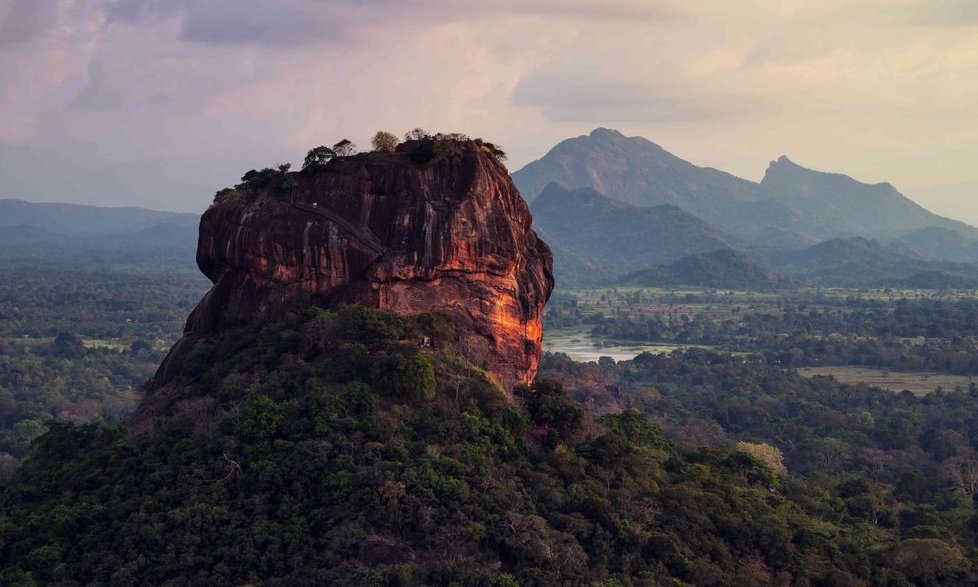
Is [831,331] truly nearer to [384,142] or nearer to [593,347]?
[593,347]

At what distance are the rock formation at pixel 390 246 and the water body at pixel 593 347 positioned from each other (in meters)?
72.8

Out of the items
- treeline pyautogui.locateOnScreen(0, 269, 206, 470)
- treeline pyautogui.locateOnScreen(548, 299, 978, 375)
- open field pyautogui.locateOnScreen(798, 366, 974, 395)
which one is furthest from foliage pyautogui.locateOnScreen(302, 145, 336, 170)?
treeline pyautogui.locateOnScreen(548, 299, 978, 375)

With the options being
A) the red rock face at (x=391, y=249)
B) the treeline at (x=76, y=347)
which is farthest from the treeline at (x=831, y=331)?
the red rock face at (x=391, y=249)

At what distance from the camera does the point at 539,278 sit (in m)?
36.7

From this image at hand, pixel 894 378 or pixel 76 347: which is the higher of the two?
pixel 894 378

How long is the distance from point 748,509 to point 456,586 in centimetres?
1164

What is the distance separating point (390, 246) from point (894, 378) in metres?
73.6

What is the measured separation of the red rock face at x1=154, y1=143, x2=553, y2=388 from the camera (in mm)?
32812

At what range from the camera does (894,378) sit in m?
91.9

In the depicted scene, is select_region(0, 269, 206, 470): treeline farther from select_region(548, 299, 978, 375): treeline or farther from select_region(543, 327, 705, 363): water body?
select_region(548, 299, 978, 375): treeline

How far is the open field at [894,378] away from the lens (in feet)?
283

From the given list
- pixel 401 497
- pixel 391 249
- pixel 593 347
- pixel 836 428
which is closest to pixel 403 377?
pixel 401 497

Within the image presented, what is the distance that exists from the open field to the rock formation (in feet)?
204

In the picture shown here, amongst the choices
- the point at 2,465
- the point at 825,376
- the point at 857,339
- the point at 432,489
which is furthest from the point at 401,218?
the point at 857,339
